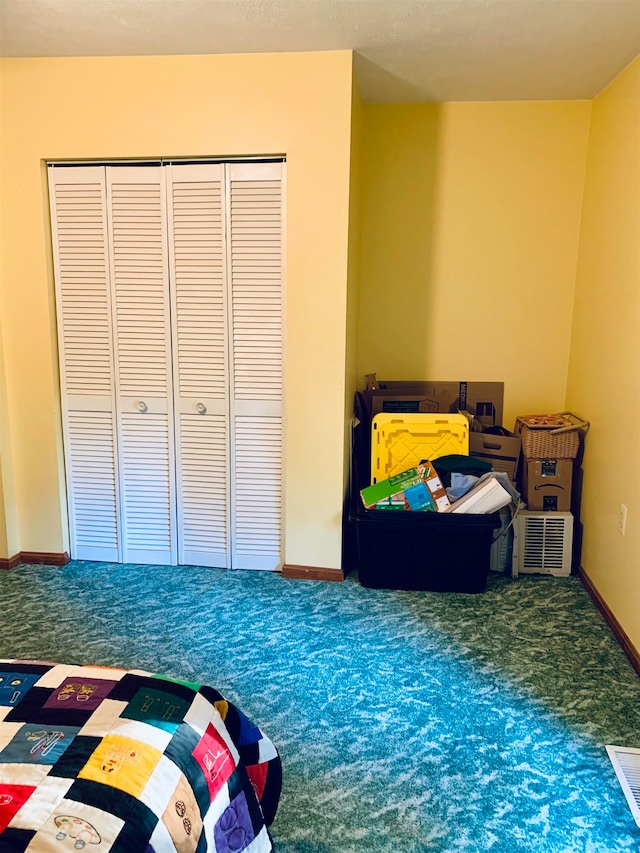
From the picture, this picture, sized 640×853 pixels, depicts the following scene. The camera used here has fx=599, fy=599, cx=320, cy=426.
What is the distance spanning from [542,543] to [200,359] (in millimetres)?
1948

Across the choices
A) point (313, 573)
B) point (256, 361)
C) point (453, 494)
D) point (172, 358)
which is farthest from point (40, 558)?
point (453, 494)

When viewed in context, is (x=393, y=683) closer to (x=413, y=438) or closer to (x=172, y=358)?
(x=413, y=438)

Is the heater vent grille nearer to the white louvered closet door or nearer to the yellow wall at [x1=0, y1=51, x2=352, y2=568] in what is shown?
the yellow wall at [x1=0, y1=51, x2=352, y2=568]

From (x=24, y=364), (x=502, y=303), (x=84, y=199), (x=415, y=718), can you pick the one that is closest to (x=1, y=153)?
(x=84, y=199)

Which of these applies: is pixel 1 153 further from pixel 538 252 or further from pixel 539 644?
pixel 539 644

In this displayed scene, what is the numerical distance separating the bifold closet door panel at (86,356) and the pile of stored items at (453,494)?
129cm

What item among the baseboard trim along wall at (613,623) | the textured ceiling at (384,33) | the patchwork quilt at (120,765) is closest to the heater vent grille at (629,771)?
the baseboard trim along wall at (613,623)

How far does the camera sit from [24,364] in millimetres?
3008

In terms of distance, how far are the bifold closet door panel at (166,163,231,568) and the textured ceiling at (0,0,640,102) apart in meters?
0.54

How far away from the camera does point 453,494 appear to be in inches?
110

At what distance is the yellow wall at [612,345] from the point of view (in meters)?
2.42

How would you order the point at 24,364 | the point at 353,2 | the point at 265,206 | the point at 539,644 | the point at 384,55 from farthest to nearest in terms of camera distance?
the point at 24,364, the point at 265,206, the point at 384,55, the point at 539,644, the point at 353,2

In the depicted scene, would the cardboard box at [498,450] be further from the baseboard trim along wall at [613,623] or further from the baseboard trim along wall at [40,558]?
the baseboard trim along wall at [40,558]

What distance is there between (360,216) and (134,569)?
225 centimetres
